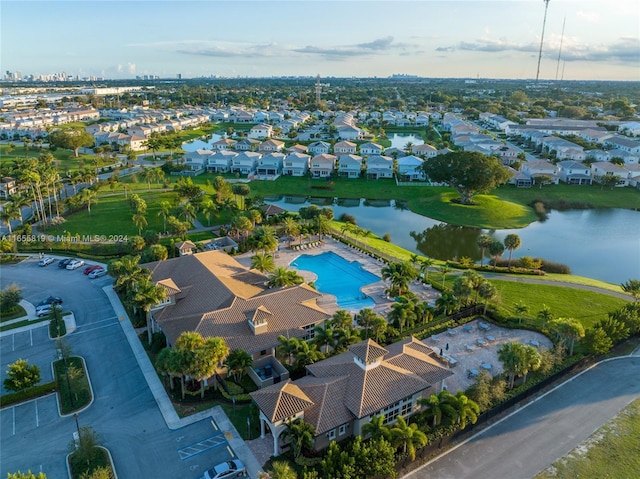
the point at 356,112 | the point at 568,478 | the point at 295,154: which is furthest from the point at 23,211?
the point at 356,112

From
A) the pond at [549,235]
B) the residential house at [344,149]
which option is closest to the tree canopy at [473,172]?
the pond at [549,235]

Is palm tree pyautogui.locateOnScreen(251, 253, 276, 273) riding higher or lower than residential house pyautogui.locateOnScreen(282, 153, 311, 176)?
lower

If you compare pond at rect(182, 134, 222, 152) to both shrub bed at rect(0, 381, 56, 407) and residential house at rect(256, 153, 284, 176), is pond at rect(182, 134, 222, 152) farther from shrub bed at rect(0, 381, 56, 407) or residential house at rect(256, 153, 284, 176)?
shrub bed at rect(0, 381, 56, 407)

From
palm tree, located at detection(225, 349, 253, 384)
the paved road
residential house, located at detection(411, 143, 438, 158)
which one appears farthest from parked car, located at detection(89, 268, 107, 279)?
residential house, located at detection(411, 143, 438, 158)

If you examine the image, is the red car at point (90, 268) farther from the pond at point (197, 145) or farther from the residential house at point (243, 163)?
the pond at point (197, 145)

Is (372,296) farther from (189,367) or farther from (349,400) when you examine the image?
(189,367)

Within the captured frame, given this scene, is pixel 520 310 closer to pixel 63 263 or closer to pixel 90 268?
pixel 90 268
